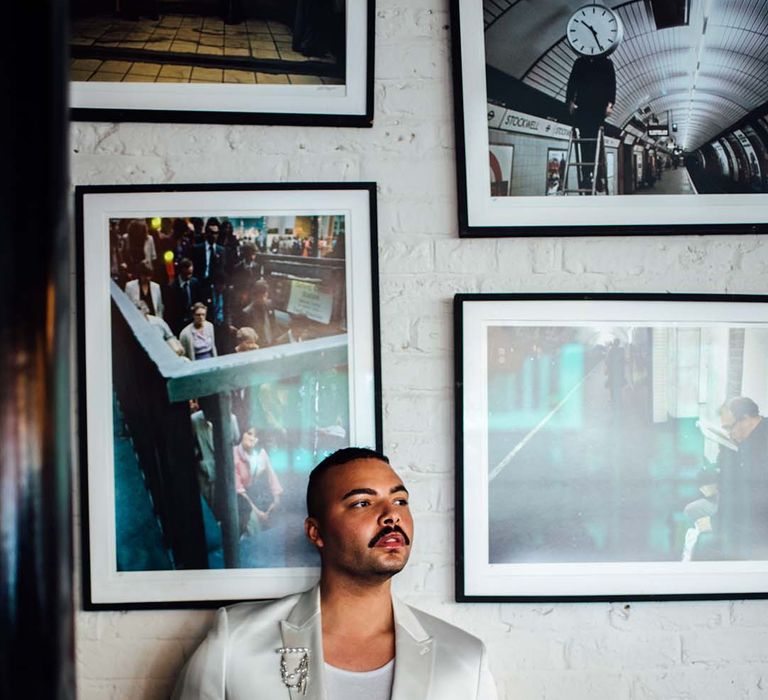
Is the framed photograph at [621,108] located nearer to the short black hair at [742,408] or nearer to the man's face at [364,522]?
the short black hair at [742,408]

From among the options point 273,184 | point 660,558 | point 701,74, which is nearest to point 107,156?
point 273,184

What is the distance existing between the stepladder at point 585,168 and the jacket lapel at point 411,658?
3.62 ft

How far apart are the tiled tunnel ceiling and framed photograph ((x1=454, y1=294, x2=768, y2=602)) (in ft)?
1.58

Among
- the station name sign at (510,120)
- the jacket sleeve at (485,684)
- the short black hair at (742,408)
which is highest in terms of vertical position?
the station name sign at (510,120)

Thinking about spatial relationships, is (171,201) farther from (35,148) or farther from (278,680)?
(35,148)

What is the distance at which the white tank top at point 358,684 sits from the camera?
1803mm

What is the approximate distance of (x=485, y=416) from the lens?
2.12m

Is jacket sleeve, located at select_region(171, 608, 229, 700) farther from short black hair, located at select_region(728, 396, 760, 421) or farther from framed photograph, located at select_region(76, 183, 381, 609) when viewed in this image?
short black hair, located at select_region(728, 396, 760, 421)

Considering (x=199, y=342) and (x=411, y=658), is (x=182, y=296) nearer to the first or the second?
(x=199, y=342)

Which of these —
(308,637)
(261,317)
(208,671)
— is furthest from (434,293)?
(208,671)

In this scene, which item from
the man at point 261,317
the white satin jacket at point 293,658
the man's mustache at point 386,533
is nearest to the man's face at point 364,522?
the man's mustache at point 386,533

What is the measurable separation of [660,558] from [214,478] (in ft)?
3.67

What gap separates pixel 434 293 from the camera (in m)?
2.16

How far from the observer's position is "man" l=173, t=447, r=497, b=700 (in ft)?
5.91
